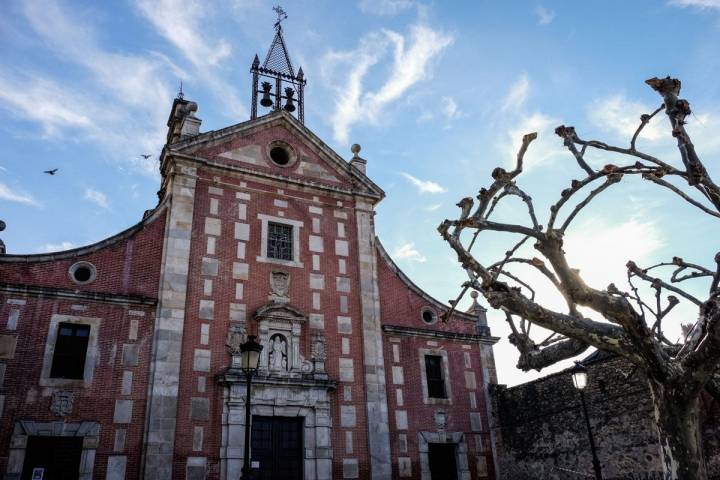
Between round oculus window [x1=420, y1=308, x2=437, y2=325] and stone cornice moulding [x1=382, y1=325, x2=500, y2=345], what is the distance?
0.49 meters

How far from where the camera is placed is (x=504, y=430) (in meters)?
18.9

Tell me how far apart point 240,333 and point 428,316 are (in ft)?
22.5

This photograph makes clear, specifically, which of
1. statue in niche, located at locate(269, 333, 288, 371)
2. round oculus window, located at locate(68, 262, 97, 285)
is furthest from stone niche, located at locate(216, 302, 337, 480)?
round oculus window, located at locate(68, 262, 97, 285)

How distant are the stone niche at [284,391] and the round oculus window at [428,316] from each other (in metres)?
4.23

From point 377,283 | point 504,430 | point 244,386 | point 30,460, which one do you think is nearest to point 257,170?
point 377,283

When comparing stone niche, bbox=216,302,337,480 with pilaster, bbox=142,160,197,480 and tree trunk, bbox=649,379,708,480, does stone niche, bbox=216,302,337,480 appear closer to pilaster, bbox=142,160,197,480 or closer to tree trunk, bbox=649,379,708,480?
pilaster, bbox=142,160,197,480

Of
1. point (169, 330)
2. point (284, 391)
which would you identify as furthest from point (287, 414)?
point (169, 330)

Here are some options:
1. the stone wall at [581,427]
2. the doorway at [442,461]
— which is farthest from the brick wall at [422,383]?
the stone wall at [581,427]

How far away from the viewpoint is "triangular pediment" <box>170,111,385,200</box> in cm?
1858

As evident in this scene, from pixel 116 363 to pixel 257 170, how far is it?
749cm

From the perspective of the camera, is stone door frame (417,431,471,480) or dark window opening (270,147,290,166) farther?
dark window opening (270,147,290,166)

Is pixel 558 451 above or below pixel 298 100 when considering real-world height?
below

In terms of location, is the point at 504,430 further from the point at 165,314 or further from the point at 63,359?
the point at 63,359

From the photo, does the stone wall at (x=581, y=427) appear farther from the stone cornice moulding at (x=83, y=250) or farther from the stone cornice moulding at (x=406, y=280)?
the stone cornice moulding at (x=83, y=250)
